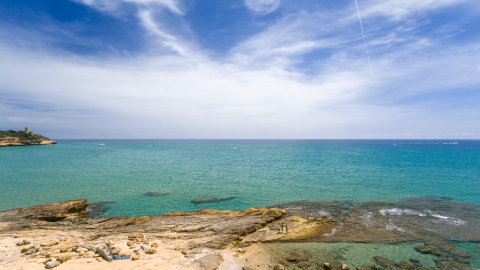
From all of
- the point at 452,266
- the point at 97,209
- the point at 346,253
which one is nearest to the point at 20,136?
the point at 97,209

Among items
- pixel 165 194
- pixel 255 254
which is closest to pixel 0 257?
pixel 255 254

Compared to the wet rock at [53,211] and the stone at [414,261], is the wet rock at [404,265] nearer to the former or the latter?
the stone at [414,261]

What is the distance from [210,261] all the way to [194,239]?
3.23 meters

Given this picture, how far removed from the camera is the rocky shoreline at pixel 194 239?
10922 mm

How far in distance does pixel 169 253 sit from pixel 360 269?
11301 millimetres

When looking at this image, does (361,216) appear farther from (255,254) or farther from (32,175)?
(32,175)

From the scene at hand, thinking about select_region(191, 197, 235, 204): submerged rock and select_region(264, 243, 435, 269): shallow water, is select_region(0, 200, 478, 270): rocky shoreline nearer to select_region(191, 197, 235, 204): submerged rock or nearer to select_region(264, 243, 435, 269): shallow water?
select_region(264, 243, 435, 269): shallow water

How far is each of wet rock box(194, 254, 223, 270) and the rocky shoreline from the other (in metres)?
0.02

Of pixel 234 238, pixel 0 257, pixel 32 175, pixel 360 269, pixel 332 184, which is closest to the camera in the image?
pixel 0 257

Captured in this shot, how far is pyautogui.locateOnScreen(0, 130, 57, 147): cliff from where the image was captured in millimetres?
101738

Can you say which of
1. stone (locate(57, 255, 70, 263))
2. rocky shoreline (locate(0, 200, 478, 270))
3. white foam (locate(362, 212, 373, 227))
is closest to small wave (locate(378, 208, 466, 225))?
white foam (locate(362, 212, 373, 227))

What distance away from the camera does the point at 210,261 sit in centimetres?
1121

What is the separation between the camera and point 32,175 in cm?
3572

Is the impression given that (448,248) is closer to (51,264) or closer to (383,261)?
(383,261)
